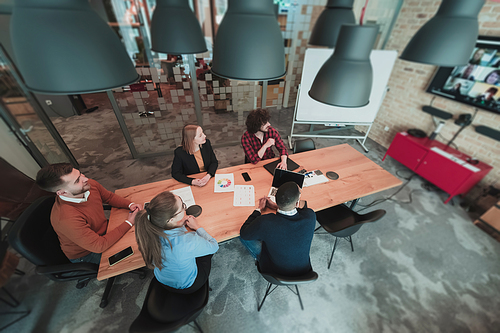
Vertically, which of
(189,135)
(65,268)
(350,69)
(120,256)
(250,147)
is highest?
(350,69)

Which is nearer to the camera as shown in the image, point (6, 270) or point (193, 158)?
point (6, 270)

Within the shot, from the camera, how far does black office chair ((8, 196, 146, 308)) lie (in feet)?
4.43

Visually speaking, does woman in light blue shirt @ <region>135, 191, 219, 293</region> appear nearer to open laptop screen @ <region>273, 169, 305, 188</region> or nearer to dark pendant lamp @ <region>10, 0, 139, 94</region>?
dark pendant lamp @ <region>10, 0, 139, 94</region>

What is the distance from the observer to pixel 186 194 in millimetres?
1939

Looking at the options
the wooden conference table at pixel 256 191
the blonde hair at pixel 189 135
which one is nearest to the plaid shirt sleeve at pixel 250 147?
the wooden conference table at pixel 256 191

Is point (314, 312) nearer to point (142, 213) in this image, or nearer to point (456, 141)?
point (142, 213)

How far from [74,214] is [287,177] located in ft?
5.71

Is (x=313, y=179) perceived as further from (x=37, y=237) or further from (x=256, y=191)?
(x=37, y=237)

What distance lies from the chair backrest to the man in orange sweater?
67 millimetres

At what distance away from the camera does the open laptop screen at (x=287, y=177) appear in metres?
1.86

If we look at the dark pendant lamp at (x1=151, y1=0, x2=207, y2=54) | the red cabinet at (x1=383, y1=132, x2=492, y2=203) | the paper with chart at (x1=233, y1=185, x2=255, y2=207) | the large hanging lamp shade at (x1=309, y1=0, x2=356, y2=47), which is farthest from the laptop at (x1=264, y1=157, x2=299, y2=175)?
the red cabinet at (x1=383, y1=132, x2=492, y2=203)

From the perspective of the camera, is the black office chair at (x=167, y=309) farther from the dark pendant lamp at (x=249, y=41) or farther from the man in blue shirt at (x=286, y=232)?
the dark pendant lamp at (x=249, y=41)

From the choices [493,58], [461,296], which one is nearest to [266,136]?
[461,296]

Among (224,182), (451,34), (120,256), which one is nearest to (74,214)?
(120,256)
